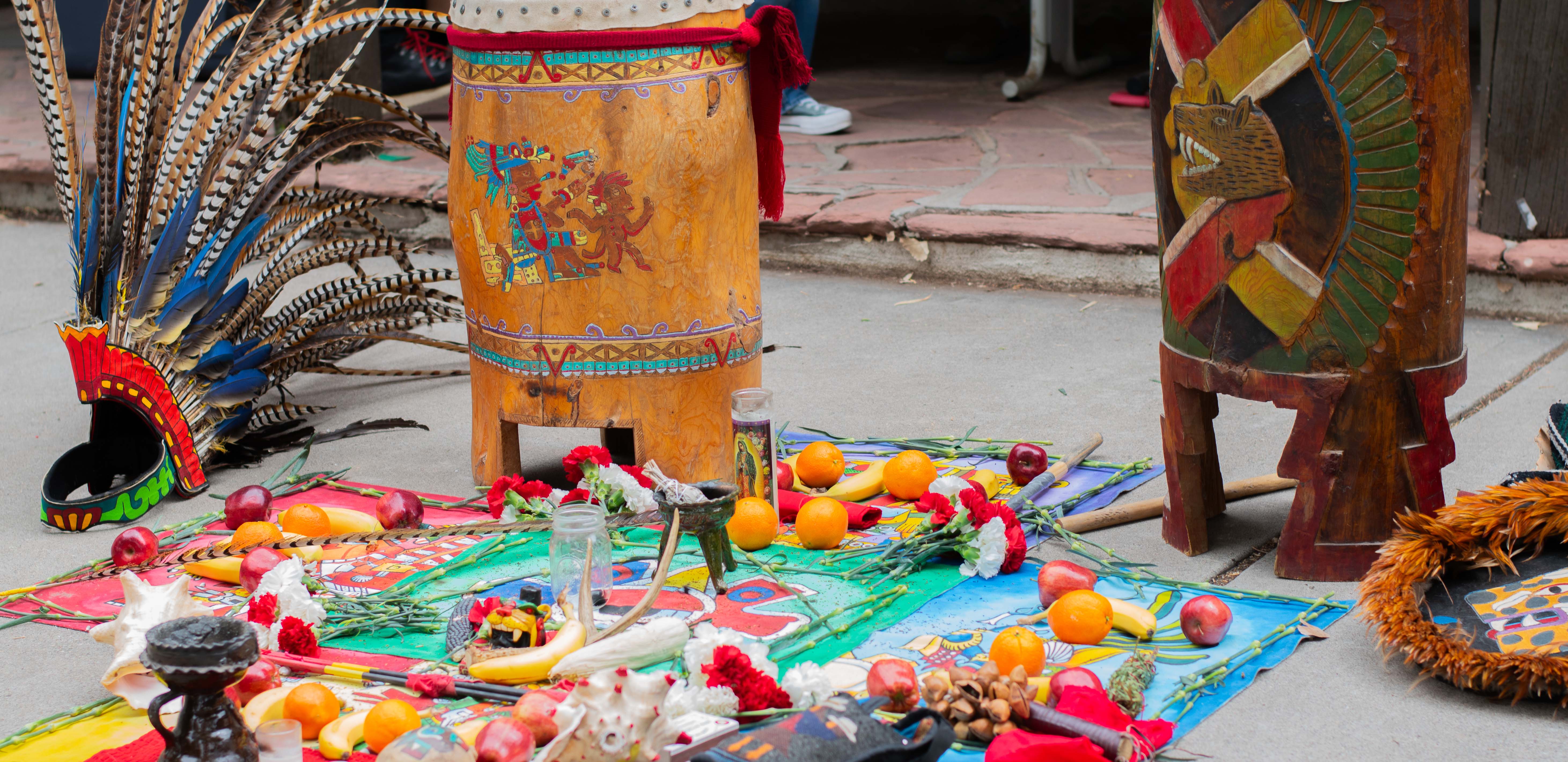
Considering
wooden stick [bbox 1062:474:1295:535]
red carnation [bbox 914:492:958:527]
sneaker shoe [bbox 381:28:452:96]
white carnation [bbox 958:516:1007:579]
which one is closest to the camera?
white carnation [bbox 958:516:1007:579]

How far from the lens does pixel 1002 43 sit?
8.62 m

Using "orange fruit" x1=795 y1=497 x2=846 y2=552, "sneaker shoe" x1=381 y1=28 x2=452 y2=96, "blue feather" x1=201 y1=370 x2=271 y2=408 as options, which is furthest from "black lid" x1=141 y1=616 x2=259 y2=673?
"sneaker shoe" x1=381 y1=28 x2=452 y2=96

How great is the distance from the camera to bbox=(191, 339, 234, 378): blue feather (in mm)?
3467

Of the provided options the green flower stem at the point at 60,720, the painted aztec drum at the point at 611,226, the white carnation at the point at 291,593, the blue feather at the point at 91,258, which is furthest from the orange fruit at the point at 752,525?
the blue feather at the point at 91,258

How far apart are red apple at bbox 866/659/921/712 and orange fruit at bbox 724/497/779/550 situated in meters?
0.75

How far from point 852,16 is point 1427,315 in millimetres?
7825

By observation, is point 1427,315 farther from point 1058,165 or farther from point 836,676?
point 1058,165

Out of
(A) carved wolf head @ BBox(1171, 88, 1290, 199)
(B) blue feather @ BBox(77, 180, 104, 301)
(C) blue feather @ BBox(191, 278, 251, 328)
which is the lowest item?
Answer: (C) blue feather @ BBox(191, 278, 251, 328)

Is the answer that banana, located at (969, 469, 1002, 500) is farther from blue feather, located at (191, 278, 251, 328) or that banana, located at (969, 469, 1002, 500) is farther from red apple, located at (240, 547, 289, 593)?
blue feather, located at (191, 278, 251, 328)

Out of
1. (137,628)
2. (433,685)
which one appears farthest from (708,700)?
(137,628)

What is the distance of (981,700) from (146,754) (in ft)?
3.92

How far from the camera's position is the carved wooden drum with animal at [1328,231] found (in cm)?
246

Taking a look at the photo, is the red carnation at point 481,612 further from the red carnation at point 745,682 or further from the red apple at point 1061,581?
the red apple at point 1061,581

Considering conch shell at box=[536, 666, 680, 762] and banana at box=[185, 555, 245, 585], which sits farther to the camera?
banana at box=[185, 555, 245, 585]
